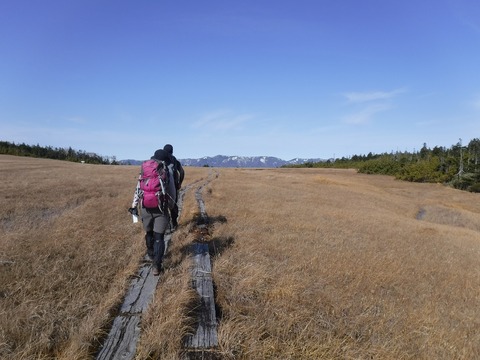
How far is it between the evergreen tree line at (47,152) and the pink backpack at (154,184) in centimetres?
11243

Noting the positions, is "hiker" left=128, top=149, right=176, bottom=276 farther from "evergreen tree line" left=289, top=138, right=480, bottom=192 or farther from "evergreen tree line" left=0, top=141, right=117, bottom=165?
"evergreen tree line" left=0, top=141, right=117, bottom=165

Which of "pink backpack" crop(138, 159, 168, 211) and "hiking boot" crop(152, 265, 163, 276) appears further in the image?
"pink backpack" crop(138, 159, 168, 211)

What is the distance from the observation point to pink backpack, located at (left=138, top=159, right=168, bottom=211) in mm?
7203

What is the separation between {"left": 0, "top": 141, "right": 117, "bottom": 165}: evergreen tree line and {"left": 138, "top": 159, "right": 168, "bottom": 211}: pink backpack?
112 meters

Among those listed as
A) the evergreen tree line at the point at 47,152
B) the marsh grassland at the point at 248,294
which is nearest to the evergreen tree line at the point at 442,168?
the marsh grassland at the point at 248,294

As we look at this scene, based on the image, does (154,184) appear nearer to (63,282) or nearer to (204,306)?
(63,282)

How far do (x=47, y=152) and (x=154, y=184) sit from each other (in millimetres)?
125768

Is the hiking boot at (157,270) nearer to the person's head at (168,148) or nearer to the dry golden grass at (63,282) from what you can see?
the dry golden grass at (63,282)

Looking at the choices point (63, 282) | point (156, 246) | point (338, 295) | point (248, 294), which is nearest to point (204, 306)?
point (248, 294)

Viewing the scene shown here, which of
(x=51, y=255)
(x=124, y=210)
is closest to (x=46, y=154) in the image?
(x=124, y=210)

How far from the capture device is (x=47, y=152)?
382 feet

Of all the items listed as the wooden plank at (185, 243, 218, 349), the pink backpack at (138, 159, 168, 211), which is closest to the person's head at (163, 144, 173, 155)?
the pink backpack at (138, 159, 168, 211)

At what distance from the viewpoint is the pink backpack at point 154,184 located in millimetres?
7203

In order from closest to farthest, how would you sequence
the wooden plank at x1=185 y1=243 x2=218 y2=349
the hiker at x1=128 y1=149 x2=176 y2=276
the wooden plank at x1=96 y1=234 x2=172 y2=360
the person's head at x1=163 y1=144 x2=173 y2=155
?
the wooden plank at x1=96 y1=234 x2=172 y2=360
the wooden plank at x1=185 y1=243 x2=218 y2=349
the hiker at x1=128 y1=149 x2=176 y2=276
the person's head at x1=163 y1=144 x2=173 y2=155
